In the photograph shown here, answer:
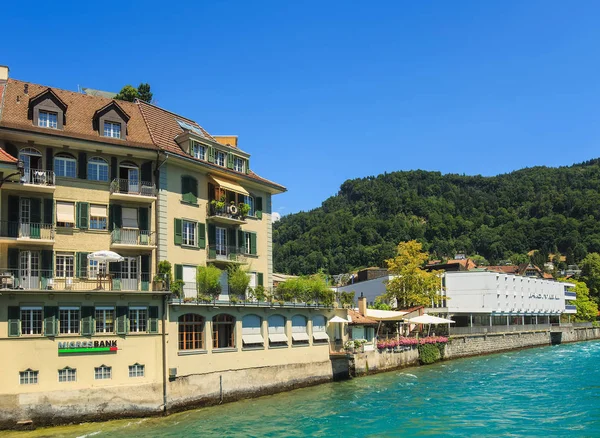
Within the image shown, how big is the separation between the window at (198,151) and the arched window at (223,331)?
9.78 metres

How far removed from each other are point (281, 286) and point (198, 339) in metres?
8.06

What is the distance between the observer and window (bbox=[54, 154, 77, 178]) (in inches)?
1315

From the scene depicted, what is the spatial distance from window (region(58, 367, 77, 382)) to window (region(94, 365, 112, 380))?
1.03 m

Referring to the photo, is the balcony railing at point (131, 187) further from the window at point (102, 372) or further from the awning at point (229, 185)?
the window at point (102, 372)

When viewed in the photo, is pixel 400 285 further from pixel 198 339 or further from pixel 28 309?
pixel 28 309

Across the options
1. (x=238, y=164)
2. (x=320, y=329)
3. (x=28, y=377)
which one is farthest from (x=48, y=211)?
(x=320, y=329)

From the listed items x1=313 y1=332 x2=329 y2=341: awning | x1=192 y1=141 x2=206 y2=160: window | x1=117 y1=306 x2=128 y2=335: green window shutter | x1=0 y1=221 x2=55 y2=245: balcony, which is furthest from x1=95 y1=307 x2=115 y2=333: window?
x1=313 y1=332 x2=329 y2=341: awning

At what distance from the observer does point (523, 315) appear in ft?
332

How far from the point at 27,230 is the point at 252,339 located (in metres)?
14.3

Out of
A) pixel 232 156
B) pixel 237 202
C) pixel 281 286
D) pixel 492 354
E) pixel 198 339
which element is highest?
pixel 232 156

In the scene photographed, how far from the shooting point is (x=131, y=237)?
35.3 metres

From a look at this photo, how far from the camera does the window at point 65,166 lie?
1315 inches

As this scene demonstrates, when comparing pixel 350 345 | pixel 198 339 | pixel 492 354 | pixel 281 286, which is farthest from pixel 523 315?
pixel 198 339

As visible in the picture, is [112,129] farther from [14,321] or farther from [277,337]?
[277,337]
